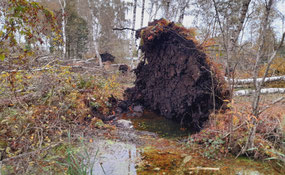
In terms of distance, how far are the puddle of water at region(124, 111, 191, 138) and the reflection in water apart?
1302mm

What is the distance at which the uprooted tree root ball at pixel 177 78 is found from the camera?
4484mm

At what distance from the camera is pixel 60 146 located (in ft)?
10.8

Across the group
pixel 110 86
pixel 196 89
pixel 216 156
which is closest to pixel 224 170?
pixel 216 156

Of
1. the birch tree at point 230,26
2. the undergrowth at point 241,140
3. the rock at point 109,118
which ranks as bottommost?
the rock at point 109,118

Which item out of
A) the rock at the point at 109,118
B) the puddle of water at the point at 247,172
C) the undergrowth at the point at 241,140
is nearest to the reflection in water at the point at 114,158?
the undergrowth at the point at 241,140

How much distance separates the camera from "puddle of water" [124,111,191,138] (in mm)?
4658

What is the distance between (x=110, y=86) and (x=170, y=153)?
4.59 metres

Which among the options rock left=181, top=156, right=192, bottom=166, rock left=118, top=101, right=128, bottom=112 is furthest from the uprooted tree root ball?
rock left=181, top=156, right=192, bottom=166

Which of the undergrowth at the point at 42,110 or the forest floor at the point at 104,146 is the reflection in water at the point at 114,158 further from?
the undergrowth at the point at 42,110

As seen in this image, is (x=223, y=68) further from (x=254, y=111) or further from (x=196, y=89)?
(x=254, y=111)

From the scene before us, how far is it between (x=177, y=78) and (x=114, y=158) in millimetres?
3019

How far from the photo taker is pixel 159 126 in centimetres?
525

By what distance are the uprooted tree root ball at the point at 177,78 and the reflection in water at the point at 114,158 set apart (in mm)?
1801

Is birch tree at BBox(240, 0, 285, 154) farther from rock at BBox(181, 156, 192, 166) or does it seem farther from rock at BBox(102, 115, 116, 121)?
rock at BBox(102, 115, 116, 121)
